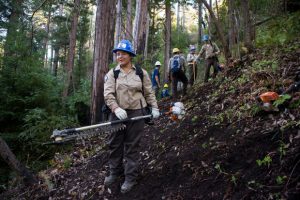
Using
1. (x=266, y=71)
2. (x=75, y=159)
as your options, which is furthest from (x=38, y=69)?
(x=266, y=71)

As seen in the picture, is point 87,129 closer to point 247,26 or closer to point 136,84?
point 136,84

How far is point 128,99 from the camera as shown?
509 cm

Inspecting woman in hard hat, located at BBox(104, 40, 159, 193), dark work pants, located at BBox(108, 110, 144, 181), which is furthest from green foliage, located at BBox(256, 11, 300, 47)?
dark work pants, located at BBox(108, 110, 144, 181)

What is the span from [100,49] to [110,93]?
463cm

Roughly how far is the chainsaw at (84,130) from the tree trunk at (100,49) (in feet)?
14.8

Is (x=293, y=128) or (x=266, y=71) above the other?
(x=266, y=71)

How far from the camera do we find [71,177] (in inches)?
277

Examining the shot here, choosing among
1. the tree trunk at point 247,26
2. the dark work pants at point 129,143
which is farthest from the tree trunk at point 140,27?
the dark work pants at point 129,143

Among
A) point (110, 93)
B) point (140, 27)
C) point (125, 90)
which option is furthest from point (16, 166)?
point (140, 27)

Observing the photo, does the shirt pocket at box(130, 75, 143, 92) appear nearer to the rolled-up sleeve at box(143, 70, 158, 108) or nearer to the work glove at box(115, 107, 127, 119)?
the rolled-up sleeve at box(143, 70, 158, 108)

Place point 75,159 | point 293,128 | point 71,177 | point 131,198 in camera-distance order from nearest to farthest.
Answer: point 293,128, point 131,198, point 71,177, point 75,159

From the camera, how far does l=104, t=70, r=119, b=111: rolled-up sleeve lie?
492 cm

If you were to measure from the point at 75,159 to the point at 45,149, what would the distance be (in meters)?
2.29

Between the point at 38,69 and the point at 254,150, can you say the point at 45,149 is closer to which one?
the point at 38,69
